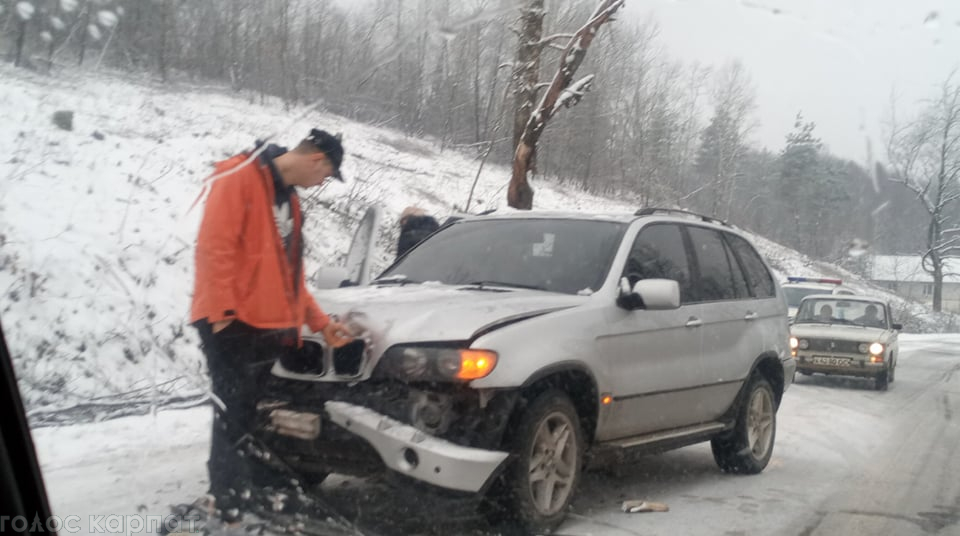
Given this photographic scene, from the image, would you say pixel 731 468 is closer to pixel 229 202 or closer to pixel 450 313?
pixel 450 313

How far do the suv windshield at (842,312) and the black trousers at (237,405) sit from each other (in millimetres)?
13064

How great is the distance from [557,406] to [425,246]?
81.1 inches

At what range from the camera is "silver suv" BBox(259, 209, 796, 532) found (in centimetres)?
415

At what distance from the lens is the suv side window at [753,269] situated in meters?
7.06

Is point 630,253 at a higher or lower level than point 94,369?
higher

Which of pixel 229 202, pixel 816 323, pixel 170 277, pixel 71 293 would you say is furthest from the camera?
pixel 816 323

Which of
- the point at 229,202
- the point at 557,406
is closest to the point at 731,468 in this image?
the point at 557,406

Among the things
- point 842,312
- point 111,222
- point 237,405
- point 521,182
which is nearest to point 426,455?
point 237,405

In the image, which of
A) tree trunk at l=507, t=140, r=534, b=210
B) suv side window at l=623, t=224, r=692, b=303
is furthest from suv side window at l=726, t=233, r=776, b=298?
tree trunk at l=507, t=140, r=534, b=210

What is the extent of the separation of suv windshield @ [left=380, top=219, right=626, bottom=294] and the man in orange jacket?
1278mm

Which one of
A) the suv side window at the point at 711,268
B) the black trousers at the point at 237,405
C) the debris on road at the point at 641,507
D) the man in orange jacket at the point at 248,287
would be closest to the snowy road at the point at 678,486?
the debris on road at the point at 641,507

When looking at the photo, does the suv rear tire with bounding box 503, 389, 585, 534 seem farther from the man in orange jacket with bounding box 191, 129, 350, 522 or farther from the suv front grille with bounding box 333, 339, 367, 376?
the man in orange jacket with bounding box 191, 129, 350, 522

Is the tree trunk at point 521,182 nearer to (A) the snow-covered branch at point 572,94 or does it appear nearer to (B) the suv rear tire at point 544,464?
(A) the snow-covered branch at point 572,94

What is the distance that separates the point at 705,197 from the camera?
52.0 ft
